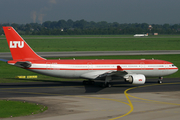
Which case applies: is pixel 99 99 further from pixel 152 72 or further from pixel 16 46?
pixel 16 46

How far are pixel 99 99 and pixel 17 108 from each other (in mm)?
10214

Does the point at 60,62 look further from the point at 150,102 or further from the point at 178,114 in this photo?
the point at 178,114

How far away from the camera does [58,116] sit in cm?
2770

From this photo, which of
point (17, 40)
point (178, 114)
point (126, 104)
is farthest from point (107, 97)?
point (17, 40)

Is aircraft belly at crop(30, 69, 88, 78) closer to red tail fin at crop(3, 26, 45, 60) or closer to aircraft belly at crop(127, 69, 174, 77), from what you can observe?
red tail fin at crop(3, 26, 45, 60)

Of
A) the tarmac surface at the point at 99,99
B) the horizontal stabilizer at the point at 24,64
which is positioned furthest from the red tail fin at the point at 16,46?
the tarmac surface at the point at 99,99

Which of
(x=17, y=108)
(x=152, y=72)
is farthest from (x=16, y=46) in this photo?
(x=152, y=72)

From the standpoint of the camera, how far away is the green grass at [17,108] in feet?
94.1

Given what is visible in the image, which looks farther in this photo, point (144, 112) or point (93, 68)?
point (93, 68)

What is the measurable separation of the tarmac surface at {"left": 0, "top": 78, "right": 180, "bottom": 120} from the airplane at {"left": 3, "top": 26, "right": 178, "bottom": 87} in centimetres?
178

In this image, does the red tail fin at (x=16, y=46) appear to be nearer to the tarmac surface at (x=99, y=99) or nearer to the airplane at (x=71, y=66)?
the airplane at (x=71, y=66)

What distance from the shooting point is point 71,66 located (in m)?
46.7

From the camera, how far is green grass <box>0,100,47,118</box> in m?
28.7

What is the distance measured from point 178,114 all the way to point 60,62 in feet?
74.8
